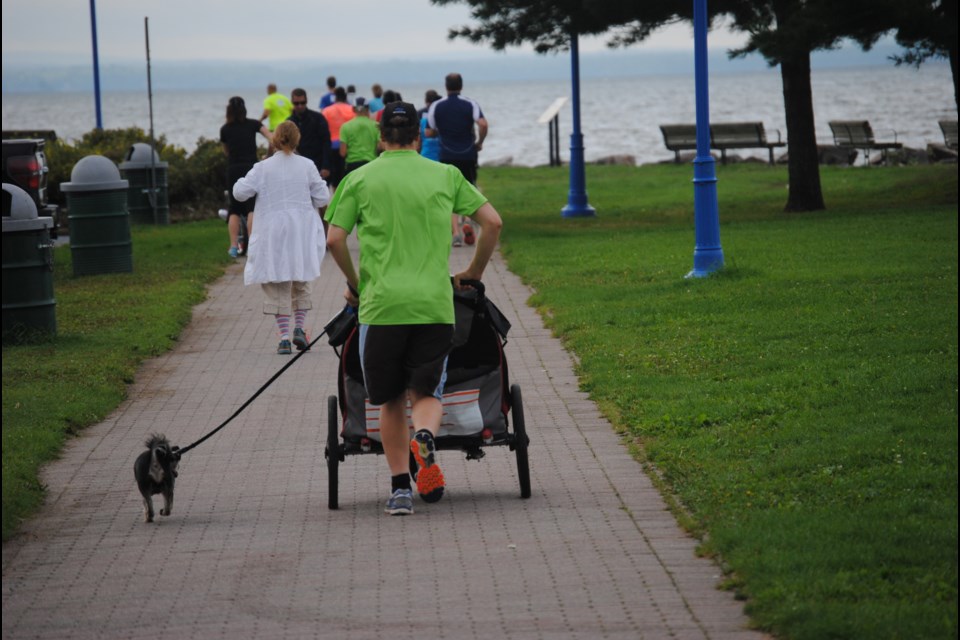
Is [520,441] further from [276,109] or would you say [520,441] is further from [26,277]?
[276,109]

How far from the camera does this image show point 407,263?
20.3 feet

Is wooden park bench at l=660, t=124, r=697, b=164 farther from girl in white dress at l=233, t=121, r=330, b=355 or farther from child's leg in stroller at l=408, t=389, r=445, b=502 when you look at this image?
child's leg in stroller at l=408, t=389, r=445, b=502

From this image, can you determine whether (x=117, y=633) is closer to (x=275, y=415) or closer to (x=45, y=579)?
(x=45, y=579)

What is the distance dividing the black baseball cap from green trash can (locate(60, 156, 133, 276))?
34.0 ft

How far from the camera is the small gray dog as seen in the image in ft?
21.0

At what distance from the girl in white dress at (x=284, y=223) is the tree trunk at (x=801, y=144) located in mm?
11072

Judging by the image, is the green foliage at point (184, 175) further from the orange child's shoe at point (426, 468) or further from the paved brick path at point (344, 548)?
the orange child's shoe at point (426, 468)

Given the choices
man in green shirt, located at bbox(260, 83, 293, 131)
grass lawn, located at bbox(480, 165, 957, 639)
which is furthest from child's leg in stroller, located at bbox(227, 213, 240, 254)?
man in green shirt, located at bbox(260, 83, 293, 131)

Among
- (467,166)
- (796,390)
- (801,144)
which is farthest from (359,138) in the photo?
(796,390)

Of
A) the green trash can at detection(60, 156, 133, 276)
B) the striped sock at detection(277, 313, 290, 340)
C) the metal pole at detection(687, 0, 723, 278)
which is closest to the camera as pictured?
the striped sock at detection(277, 313, 290, 340)

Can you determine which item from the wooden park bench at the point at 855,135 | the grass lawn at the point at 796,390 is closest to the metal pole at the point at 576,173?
the grass lawn at the point at 796,390

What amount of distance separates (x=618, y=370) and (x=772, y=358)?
3.29 feet

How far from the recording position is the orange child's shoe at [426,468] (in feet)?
20.4

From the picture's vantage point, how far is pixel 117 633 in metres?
5.00
